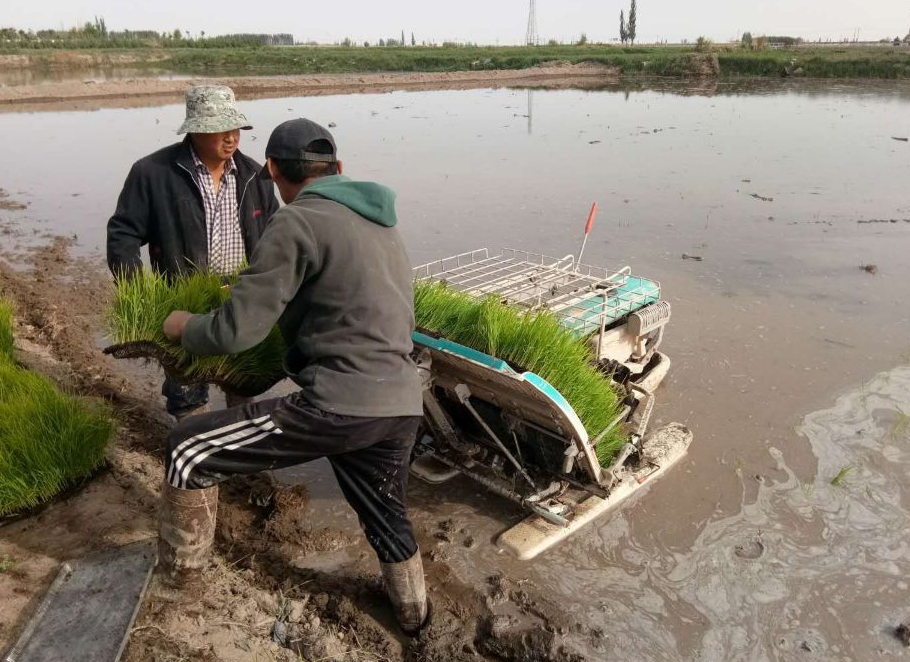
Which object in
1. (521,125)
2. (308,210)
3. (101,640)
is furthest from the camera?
(521,125)

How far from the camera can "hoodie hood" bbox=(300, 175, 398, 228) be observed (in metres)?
2.39

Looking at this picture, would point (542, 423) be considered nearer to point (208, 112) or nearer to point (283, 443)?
point (283, 443)

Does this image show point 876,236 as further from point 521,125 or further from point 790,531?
point 521,125

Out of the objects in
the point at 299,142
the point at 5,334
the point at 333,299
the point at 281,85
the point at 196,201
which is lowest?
the point at 5,334

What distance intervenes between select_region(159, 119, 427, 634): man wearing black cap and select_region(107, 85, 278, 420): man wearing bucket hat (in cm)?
116

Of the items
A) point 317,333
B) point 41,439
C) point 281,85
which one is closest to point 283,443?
point 317,333

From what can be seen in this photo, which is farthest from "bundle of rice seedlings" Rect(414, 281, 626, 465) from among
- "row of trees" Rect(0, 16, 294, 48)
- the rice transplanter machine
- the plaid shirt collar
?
"row of trees" Rect(0, 16, 294, 48)

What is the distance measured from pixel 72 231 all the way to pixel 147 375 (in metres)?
4.83

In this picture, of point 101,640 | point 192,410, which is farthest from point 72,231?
point 101,640

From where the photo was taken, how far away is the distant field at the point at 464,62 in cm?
3634

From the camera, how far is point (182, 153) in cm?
368

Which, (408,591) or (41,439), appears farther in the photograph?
(41,439)

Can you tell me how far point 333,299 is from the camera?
2375 millimetres

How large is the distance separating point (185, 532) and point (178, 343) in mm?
869
